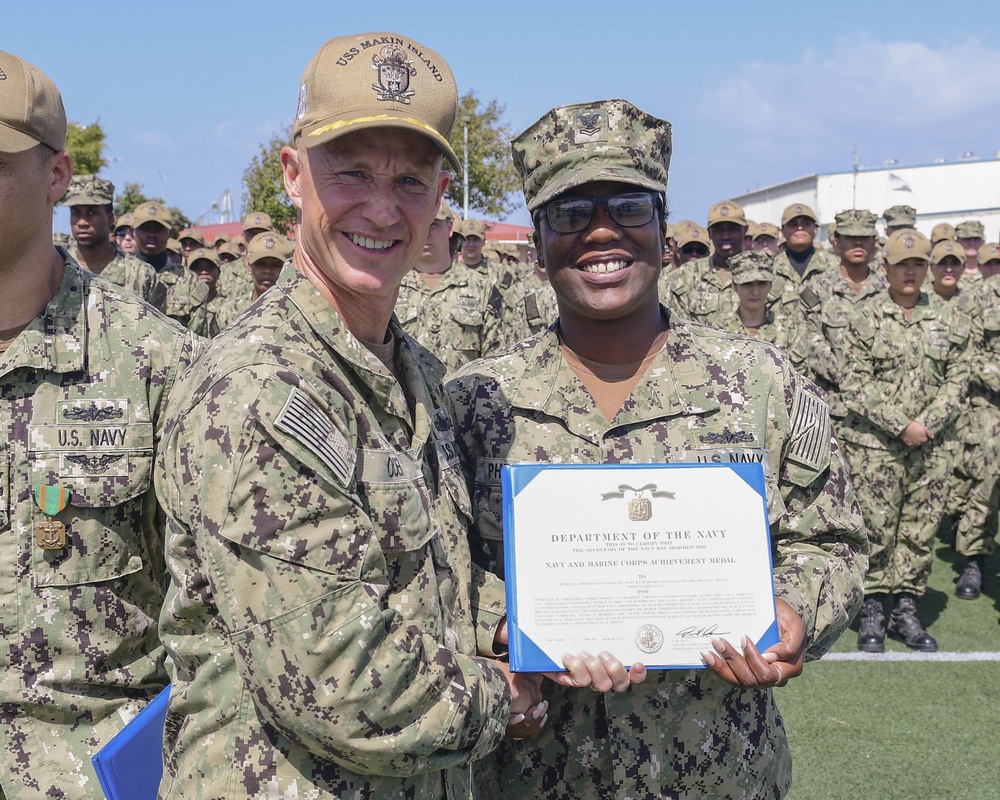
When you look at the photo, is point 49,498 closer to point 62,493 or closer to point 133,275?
point 62,493

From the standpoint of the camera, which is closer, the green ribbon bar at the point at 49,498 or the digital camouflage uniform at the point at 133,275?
the green ribbon bar at the point at 49,498

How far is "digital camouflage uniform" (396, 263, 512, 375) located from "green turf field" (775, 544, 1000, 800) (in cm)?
464

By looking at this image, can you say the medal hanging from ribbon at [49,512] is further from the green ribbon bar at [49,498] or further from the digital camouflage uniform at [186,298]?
the digital camouflage uniform at [186,298]

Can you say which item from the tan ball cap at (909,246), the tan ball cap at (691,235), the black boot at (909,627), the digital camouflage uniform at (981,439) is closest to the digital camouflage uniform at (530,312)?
the tan ball cap at (691,235)

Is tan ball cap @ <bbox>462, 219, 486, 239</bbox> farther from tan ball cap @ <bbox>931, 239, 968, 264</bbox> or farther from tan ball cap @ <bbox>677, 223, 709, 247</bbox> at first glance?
tan ball cap @ <bbox>931, 239, 968, 264</bbox>

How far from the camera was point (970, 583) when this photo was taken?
766cm

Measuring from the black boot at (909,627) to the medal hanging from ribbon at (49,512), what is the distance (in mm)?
5674

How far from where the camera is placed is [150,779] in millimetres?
2061

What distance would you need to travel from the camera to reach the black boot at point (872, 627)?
6363mm

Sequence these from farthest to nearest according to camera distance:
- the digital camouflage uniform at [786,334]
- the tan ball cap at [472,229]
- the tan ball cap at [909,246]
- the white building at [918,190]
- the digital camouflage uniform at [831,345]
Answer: the white building at [918,190] → the tan ball cap at [472,229] → the digital camouflage uniform at [786,334] → the digital camouflage uniform at [831,345] → the tan ball cap at [909,246]

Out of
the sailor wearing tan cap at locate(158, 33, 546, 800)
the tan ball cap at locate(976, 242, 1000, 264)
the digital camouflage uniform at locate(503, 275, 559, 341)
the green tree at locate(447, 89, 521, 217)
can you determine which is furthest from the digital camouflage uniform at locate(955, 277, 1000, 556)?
the green tree at locate(447, 89, 521, 217)

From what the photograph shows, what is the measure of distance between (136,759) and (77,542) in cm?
58

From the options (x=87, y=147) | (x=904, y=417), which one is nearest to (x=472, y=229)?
(x=904, y=417)

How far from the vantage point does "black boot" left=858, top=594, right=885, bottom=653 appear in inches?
251
